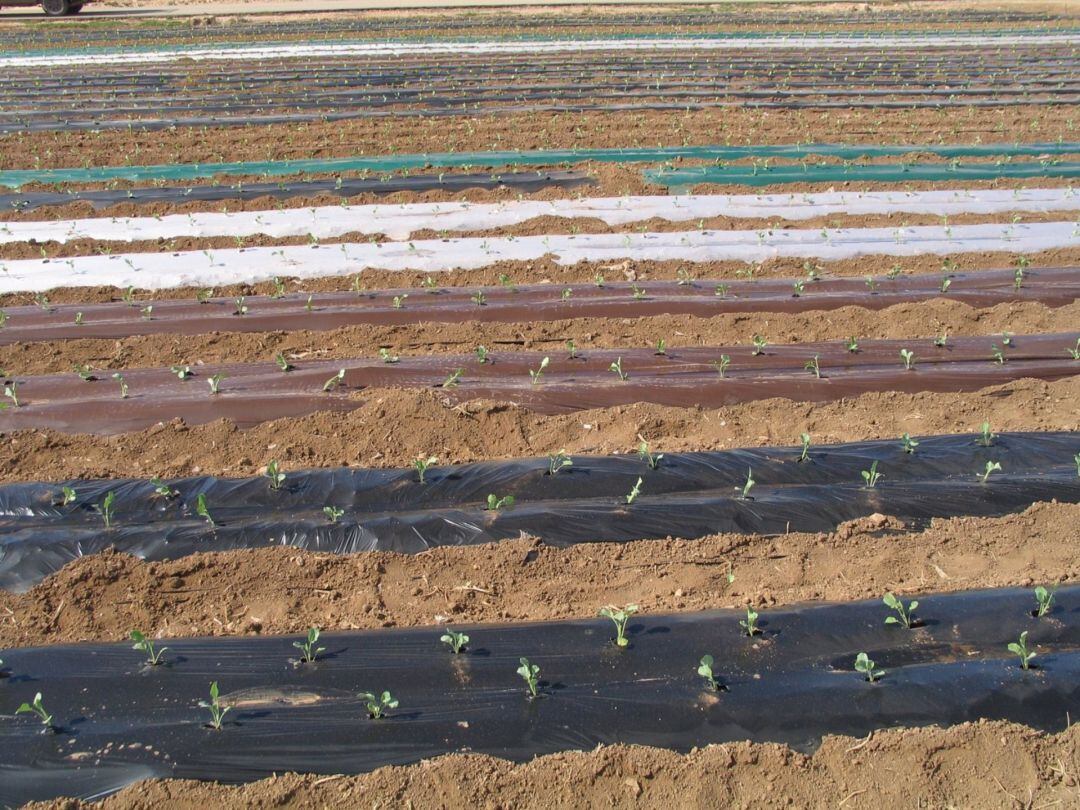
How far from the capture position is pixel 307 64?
20797mm

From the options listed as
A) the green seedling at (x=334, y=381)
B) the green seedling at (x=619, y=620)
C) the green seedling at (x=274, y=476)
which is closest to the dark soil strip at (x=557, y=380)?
the green seedling at (x=334, y=381)

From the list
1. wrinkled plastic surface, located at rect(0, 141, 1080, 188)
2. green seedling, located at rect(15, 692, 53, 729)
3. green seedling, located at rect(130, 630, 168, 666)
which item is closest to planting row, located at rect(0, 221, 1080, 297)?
wrinkled plastic surface, located at rect(0, 141, 1080, 188)

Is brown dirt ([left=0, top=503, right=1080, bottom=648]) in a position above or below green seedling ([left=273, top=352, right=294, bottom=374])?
below

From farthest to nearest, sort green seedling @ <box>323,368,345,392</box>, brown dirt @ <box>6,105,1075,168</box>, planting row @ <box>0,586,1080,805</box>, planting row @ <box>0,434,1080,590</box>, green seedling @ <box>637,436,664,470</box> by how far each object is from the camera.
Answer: brown dirt @ <box>6,105,1075,168</box> → green seedling @ <box>323,368,345,392</box> → green seedling @ <box>637,436,664,470</box> → planting row @ <box>0,434,1080,590</box> → planting row @ <box>0,586,1080,805</box>

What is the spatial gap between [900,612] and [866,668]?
440 mm

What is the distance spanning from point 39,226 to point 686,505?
9.02 m

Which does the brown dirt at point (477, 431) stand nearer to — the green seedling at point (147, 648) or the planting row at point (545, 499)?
the planting row at point (545, 499)

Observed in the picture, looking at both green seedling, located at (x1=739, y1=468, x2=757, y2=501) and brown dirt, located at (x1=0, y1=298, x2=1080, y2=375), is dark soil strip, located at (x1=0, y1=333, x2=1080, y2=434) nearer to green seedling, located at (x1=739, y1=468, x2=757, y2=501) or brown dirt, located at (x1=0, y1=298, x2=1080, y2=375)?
brown dirt, located at (x1=0, y1=298, x2=1080, y2=375)

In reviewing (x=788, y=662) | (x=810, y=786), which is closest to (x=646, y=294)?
(x=788, y=662)

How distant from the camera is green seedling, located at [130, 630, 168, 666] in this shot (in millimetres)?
3168

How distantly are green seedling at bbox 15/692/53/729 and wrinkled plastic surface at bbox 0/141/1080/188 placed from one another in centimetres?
1012

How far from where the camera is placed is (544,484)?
4453 mm

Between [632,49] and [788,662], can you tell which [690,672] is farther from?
[632,49]

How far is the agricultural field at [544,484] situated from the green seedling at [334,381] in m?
0.05
